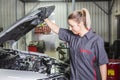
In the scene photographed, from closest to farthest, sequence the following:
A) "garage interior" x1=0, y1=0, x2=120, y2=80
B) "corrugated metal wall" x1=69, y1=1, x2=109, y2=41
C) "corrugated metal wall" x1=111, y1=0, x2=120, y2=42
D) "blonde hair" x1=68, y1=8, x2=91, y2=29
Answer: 1. "blonde hair" x1=68, y1=8, x2=91, y2=29
2. "corrugated metal wall" x1=111, y1=0, x2=120, y2=42
3. "garage interior" x1=0, y1=0, x2=120, y2=80
4. "corrugated metal wall" x1=69, y1=1, x2=109, y2=41

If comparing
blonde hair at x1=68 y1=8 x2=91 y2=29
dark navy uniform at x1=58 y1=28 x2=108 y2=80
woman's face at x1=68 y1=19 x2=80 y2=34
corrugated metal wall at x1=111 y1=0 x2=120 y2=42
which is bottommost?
dark navy uniform at x1=58 y1=28 x2=108 y2=80

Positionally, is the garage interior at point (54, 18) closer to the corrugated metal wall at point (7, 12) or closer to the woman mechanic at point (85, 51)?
the corrugated metal wall at point (7, 12)

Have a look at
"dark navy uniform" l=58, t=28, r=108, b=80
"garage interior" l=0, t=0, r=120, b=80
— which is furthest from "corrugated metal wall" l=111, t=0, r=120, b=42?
"dark navy uniform" l=58, t=28, r=108, b=80

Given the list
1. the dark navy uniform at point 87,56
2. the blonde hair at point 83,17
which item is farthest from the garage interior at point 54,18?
the blonde hair at point 83,17

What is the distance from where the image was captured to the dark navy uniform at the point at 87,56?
2854 millimetres

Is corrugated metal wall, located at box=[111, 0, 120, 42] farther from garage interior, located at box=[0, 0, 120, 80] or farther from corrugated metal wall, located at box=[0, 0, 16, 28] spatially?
corrugated metal wall, located at box=[0, 0, 16, 28]

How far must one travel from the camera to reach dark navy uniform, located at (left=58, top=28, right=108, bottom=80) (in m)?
2.85

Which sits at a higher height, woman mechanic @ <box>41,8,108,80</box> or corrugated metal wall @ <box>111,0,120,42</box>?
corrugated metal wall @ <box>111,0,120,42</box>

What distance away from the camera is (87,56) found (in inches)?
113

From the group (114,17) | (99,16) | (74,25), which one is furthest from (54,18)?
(74,25)

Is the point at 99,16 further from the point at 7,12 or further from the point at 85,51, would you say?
the point at 85,51

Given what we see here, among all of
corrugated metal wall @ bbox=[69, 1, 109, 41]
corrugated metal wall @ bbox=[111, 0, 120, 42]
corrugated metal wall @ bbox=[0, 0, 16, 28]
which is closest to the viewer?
corrugated metal wall @ bbox=[111, 0, 120, 42]

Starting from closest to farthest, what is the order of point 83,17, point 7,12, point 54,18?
point 83,17, point 7,12, point 54,18

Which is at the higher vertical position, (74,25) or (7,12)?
(7,12)
